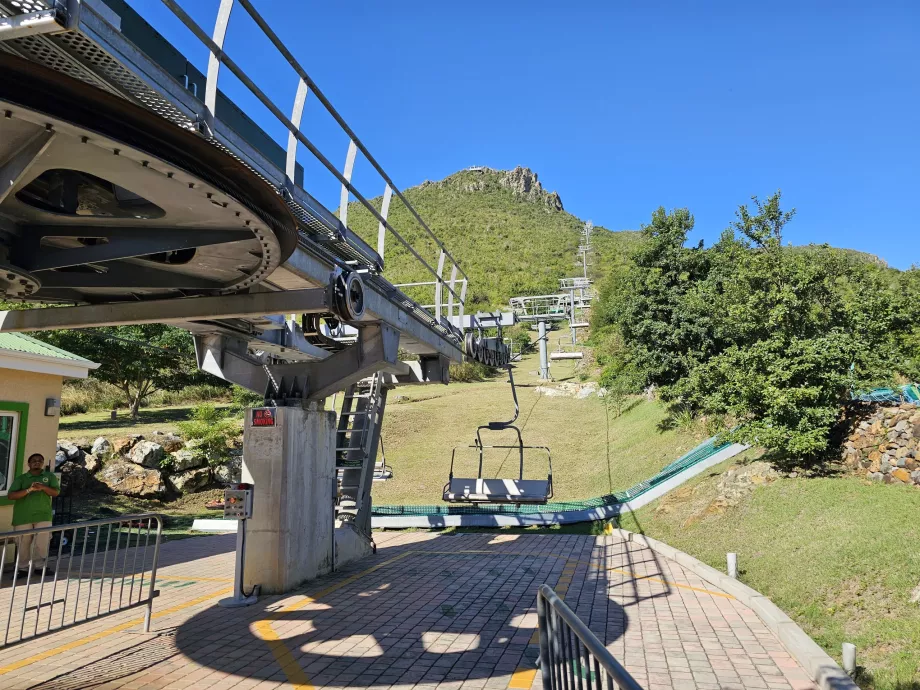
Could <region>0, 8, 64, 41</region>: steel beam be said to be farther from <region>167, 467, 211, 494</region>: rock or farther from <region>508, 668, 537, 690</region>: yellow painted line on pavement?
<region>167, 467, 211, 494</region>: rock

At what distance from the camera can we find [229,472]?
21.8 m

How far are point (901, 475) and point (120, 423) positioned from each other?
28.3 meters

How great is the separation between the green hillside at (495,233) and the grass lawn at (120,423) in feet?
88.8

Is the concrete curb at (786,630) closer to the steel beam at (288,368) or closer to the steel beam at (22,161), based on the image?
the steel beam at (288,368)

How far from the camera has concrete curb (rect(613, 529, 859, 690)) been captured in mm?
5094

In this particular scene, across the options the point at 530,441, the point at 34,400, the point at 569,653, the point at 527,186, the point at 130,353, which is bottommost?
the point at 569,653

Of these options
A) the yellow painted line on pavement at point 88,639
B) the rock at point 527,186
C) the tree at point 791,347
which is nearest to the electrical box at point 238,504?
the yellow painted line on pavement at point 88,639

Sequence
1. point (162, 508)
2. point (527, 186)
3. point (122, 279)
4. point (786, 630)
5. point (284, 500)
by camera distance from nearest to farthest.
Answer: point (122, 279) < point (786, 630) < point (284, 500) < point (162, 508) < point (527, 186)

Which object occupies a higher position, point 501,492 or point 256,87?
point 256,87

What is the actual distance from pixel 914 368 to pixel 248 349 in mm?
16239

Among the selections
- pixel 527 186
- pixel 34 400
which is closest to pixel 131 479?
pixel 34 400

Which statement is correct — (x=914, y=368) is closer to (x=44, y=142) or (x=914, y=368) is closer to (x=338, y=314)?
(x=338, y=314)

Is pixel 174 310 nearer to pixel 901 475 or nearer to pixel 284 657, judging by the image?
pixel 284 657

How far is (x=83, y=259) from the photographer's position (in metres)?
4.76
